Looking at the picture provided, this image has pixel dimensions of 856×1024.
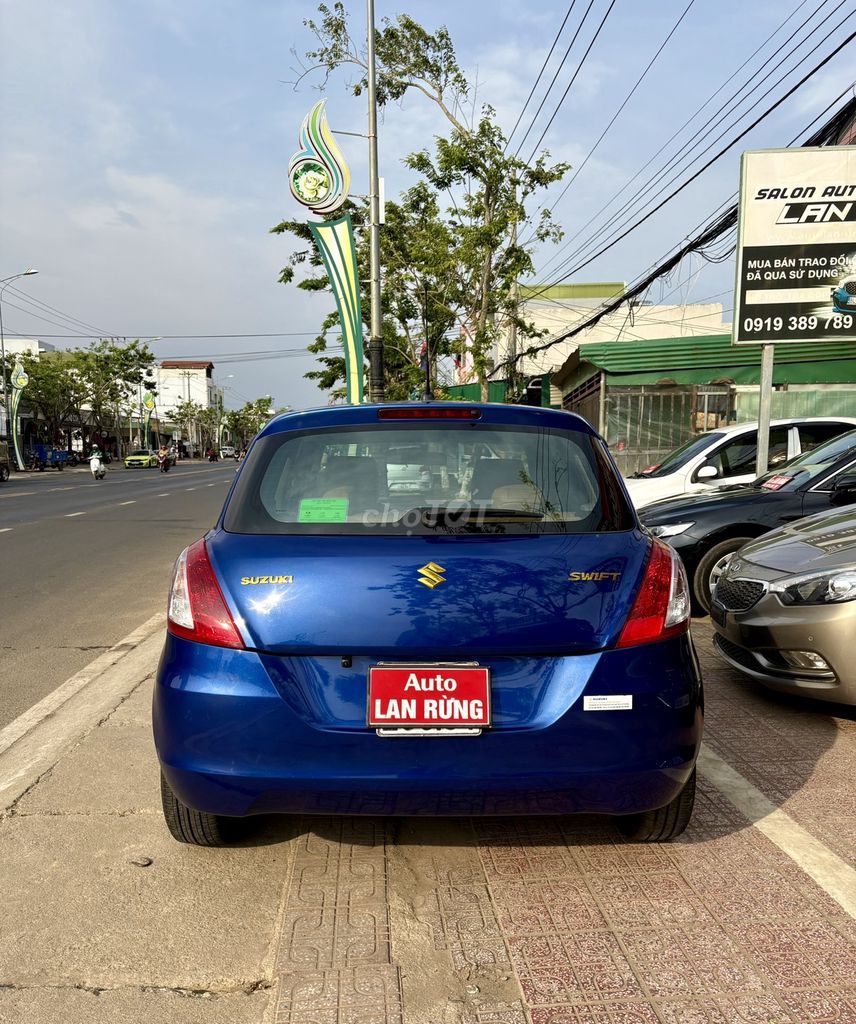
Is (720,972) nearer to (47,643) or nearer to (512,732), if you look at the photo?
(512,732)

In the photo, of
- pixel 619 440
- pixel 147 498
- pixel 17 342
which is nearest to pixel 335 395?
pixel 147 498

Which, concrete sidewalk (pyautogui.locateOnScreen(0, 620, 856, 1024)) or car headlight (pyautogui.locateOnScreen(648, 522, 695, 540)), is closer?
concrete sidewalk (pyautogui.locateOnScreen(0, 620, 856, 1024))

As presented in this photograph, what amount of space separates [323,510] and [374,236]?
18484 mm

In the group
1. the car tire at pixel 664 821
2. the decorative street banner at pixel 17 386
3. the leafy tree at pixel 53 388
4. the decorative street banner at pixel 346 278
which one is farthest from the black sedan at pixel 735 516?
the leafy tree at pixel 53 388

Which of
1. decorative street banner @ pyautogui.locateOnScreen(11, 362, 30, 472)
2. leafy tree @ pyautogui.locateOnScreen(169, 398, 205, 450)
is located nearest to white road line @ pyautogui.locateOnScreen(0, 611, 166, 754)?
decorative street banner @ pyautogui.locateOnScreen(11, 362, 30, 472)

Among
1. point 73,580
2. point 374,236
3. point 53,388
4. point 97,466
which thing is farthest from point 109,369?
point 73,580

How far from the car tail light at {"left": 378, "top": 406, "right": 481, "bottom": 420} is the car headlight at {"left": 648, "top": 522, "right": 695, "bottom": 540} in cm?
388

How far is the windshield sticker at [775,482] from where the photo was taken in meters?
6.77

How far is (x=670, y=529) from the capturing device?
6.61m

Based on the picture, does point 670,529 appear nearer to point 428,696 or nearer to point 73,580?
point 428,696

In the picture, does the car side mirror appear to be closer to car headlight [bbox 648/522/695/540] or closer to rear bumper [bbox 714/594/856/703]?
car headlight [bbox 648/522/695/540]

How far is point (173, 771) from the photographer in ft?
8.43

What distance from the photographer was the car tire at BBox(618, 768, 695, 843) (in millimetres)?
2814

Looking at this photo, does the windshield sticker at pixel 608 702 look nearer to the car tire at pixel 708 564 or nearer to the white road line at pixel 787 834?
the white road line at pixel 787 834
